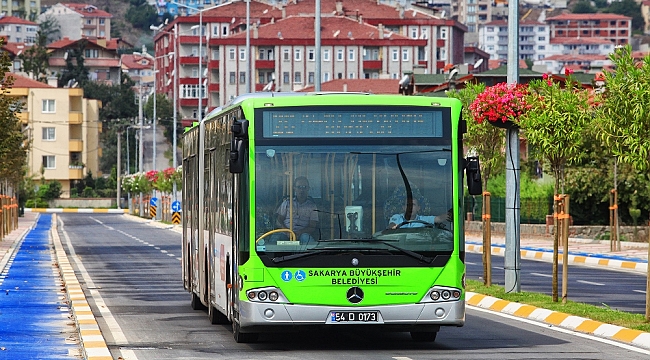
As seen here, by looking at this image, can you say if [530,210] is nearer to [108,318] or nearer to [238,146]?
[108,318]

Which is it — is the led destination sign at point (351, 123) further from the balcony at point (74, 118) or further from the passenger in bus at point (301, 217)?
the balcony at point (74, 118)

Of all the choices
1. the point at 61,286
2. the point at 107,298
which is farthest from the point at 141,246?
the point at 107,298

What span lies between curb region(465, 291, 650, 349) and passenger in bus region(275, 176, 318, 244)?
4.11m

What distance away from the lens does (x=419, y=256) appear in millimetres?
14539

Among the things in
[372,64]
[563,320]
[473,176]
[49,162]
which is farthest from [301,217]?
[372,64]

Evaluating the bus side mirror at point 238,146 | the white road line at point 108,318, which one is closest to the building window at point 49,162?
the white road line at point 108,318

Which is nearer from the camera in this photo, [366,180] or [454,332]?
[366,180]

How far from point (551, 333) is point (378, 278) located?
3503 mm

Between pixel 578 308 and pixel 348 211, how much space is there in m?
6.08

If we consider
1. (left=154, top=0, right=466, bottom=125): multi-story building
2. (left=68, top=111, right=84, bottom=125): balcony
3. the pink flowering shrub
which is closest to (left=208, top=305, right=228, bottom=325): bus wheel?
the pink flowering shrub

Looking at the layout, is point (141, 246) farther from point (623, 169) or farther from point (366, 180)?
point (366, 180)

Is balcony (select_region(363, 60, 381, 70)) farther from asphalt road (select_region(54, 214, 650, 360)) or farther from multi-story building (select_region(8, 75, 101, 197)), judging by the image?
asphalt road (select_region(54, 214, 650, 360))

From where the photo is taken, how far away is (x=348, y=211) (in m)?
14.4

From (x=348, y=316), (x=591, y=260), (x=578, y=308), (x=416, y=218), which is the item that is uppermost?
(x=416, y=218)
